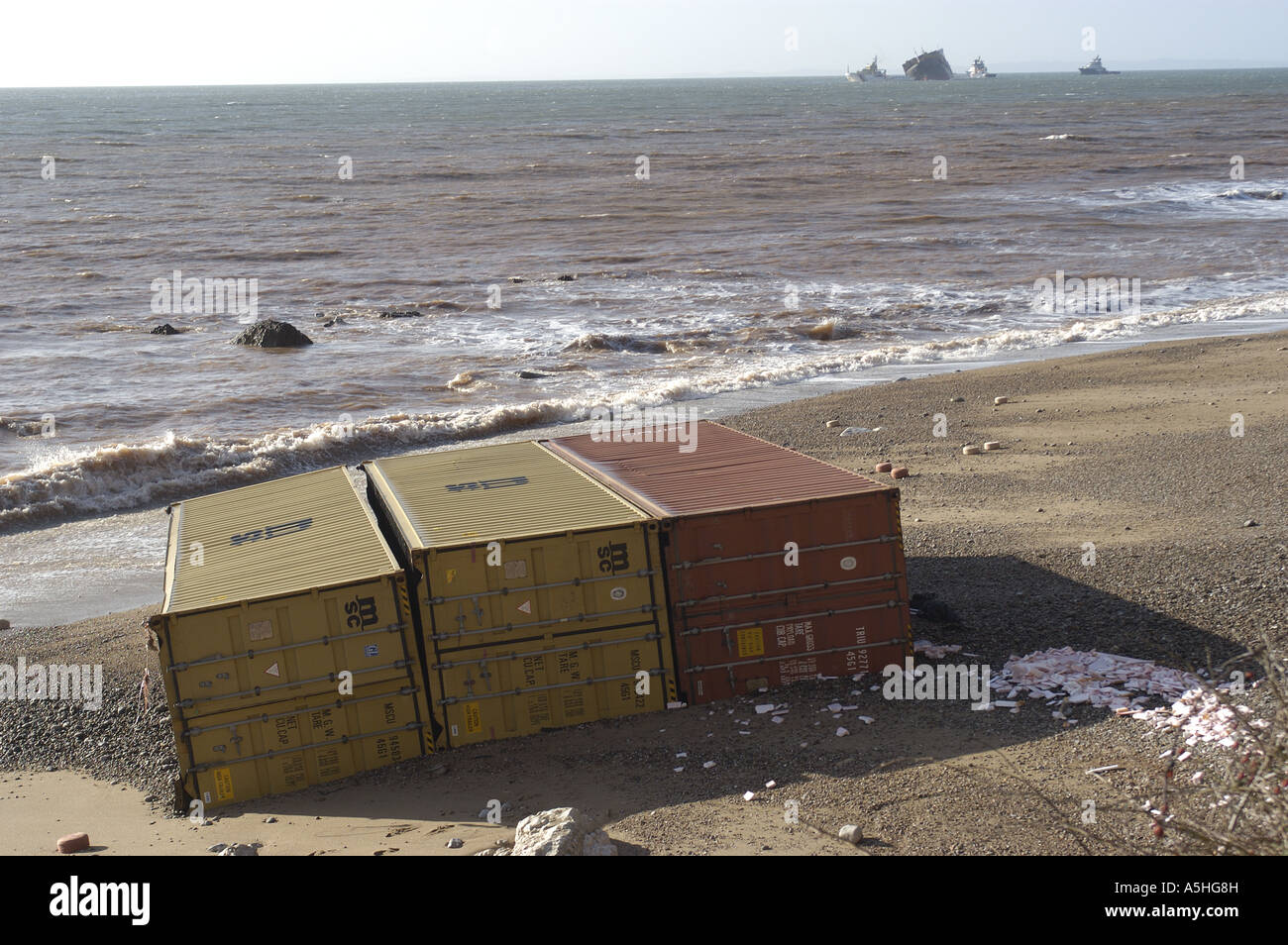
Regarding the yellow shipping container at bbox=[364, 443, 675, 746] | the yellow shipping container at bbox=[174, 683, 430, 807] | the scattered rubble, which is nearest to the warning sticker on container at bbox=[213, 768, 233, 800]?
the yellow shipping container at bbox=[174, 683, 430, 807]

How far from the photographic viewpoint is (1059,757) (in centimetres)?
980

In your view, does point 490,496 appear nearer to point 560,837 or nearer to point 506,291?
point 560,837

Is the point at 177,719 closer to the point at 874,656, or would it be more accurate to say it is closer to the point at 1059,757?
the point at 874,656

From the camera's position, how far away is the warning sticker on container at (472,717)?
11125 mm

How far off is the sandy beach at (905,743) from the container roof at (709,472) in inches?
80.2

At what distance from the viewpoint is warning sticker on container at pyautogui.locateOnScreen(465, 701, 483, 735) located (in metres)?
11.1

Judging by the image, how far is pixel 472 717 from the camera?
1114 centimetres

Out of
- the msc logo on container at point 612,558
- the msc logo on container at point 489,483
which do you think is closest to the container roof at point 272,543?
the msc logo on container at point 489,483

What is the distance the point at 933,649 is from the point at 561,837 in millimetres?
5765

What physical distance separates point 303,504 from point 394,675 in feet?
12.6

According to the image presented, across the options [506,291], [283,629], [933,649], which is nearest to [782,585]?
[933,649]

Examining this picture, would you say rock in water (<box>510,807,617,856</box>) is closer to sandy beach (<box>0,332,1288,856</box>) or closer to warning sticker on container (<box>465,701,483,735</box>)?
sandy beach (<box>0,332,1288,856</box>)

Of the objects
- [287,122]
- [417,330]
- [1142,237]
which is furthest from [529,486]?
[287,122]

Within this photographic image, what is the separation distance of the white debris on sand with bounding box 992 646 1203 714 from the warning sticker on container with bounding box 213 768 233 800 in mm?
7563
